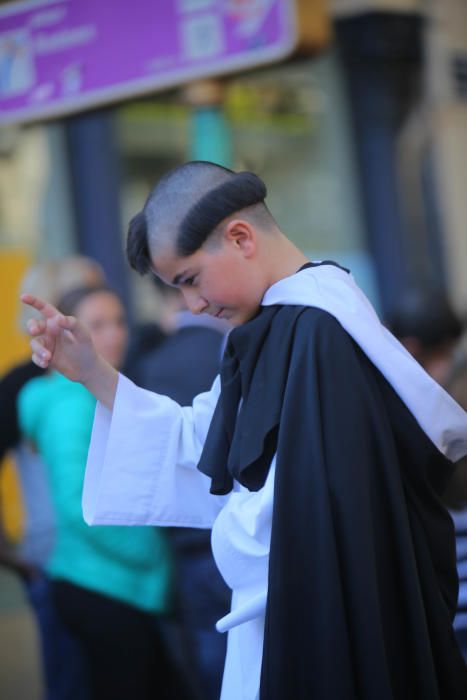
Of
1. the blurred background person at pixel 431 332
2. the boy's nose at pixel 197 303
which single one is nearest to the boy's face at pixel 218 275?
the boy's nose at pixel 197 303

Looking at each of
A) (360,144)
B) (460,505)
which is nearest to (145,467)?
(460,505)

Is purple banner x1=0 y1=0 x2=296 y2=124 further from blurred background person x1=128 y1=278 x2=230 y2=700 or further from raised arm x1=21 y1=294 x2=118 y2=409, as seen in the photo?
raised arm x1=21 y1=294 x2=118 y2=409

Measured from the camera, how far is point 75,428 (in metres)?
3.47

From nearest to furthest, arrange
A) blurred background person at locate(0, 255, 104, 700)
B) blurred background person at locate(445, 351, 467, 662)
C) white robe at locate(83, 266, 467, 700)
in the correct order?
1. white robe at locate(83, 266, 467, 700)
2. blurred background person at locate(445, 351, 467, 662)
3. blurred background person at locate(0, 255, 104, 700)

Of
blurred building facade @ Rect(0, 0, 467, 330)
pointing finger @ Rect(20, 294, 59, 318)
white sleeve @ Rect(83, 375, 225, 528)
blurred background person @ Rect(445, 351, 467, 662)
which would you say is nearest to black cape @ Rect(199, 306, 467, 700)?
white sleeve @ Rect(83, 375, 225, 528)

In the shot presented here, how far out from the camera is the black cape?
6.82 feet

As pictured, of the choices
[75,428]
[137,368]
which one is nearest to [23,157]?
[137,368]

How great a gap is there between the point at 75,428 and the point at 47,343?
115cm

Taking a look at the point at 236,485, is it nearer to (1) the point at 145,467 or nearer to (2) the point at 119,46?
(1) the point at 145,467

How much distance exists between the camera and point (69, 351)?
2.39 m

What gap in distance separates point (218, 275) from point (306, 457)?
0.40 metres

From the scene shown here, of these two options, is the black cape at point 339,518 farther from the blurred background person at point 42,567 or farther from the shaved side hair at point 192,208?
the blurred background person at point 42,567

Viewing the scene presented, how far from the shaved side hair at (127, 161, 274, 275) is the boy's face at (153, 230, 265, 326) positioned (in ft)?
0.08

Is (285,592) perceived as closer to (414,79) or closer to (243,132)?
(243,132)
